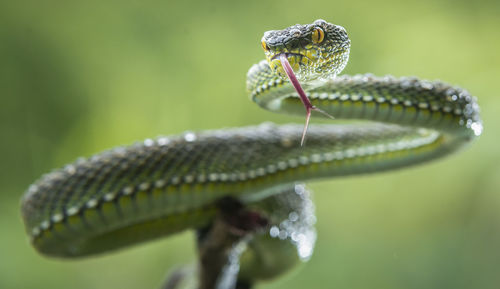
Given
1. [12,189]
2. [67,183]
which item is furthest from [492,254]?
[12,189]

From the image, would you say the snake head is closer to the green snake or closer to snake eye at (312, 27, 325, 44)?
snake eye at (312, 27, 325, 44)

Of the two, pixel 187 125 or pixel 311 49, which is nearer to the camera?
pixel 311 49

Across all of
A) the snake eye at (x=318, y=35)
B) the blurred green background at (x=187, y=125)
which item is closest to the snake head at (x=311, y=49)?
the snake eye at (x=318, y=35)

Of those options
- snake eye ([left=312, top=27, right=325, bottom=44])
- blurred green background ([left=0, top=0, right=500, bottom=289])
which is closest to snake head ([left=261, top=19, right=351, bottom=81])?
snake eye ([left=312, top=27, right=325, bottom=44])

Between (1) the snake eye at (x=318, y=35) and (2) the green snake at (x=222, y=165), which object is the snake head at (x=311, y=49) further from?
(2) the green snake at (x=222, y=165)

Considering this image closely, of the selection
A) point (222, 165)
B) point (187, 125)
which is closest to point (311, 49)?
point (222, 165)

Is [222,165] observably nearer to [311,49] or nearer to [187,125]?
[187,125]

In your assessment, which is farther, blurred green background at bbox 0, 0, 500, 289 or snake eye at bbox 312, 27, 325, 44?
blurred green background at bbox 0, 0, 500, 289
